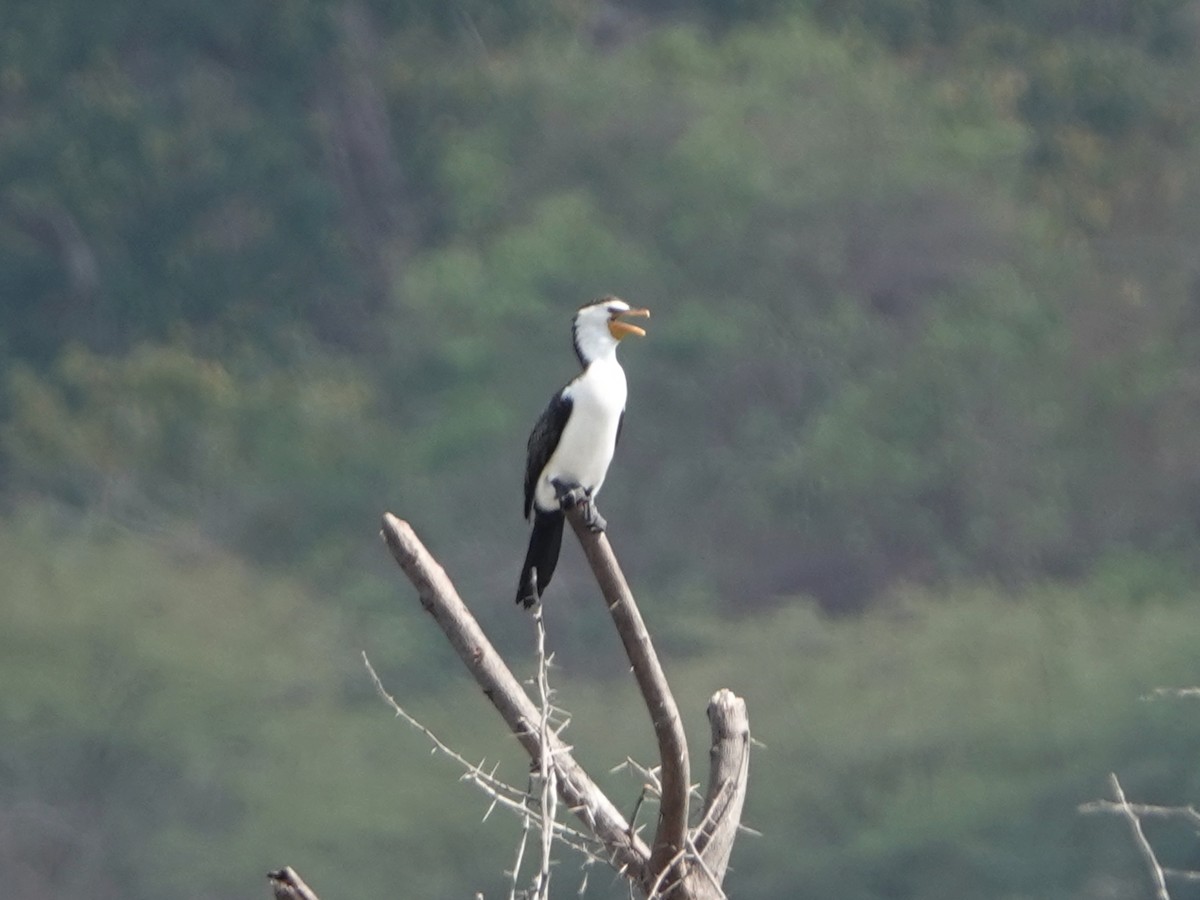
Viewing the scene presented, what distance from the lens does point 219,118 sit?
13273mm

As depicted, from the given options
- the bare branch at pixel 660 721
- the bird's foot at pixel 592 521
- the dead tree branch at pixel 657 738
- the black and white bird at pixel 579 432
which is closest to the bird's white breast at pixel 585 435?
the black and white bird at pixel 579 432

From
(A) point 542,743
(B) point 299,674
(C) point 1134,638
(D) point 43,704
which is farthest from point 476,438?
(A) point 542,743

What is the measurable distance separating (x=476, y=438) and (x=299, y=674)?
1.37 meters

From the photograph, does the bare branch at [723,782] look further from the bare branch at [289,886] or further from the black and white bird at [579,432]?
the black and white bird at [579,432]

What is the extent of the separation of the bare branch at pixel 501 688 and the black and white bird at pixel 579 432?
818 millimetres

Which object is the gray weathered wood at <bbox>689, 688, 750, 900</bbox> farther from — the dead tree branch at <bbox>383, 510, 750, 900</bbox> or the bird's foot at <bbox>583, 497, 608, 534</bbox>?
the bird's foot at <bbox>583, 497, 608, 534</bbox>

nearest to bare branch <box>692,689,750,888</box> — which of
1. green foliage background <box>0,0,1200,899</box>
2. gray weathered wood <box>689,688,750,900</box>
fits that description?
gray weathered wood <box>689,688,750,900</box>

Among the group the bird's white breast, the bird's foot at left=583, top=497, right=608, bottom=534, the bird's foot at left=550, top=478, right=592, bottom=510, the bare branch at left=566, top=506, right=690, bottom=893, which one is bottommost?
the bare branch at left=566, top=506, right=690, bottom=893

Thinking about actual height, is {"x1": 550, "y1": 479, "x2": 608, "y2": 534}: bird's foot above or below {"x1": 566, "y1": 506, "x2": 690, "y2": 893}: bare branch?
above

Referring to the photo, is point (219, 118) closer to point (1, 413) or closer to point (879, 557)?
point (1, 413)

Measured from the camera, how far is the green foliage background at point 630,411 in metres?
10.4

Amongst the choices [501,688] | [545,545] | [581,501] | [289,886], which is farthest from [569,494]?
[289,886]

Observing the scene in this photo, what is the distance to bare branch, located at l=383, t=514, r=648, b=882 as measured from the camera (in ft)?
9.27

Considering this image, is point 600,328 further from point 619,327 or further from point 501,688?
point 501,688
